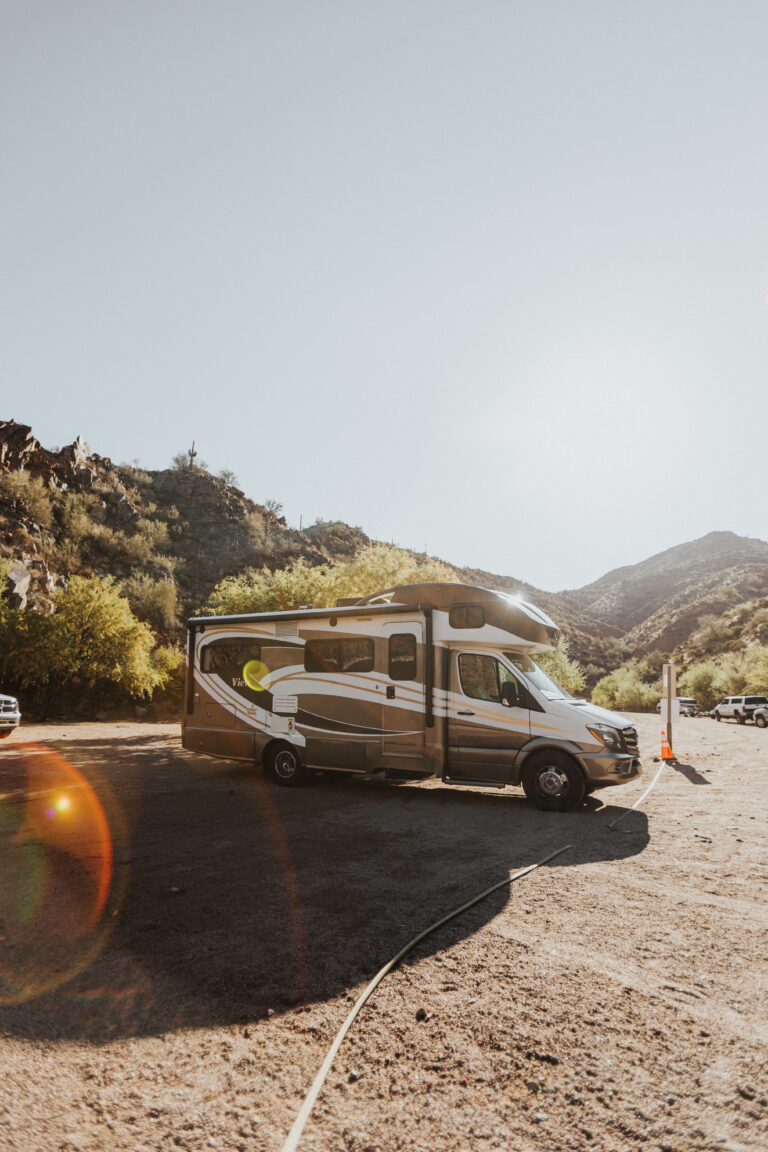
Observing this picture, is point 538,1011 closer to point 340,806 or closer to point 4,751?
point 340,806

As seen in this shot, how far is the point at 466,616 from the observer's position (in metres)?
10.0

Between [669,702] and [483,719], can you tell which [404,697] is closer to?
[483,719]

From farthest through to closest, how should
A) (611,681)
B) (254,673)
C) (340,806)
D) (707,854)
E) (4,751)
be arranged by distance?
1. (611,681)
2. (4,751)
3. (254,673)
4. (340,806)
5. (707,854)

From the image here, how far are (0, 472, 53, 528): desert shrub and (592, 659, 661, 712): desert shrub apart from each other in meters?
51.3

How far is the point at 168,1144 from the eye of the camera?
2.39m

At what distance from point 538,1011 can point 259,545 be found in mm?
52582

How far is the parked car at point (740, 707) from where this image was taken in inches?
1471

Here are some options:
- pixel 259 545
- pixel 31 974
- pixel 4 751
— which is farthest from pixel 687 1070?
pixel 259 545

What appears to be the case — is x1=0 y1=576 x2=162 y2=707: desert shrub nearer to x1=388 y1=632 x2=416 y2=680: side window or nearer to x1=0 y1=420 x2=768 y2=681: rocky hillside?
x1=0 y1=420 x2=768 y2=681: rocky hillside

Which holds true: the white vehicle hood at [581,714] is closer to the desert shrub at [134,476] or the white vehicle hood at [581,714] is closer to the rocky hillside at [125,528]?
A: the rocky hillside at [125,528]

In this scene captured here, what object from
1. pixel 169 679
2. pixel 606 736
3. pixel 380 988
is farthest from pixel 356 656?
pixel 169 679

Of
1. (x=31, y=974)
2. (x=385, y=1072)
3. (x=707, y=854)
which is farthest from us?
(x=707, y=854)

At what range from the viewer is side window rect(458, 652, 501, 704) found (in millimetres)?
9695

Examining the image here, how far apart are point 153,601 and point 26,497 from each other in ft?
33.3
